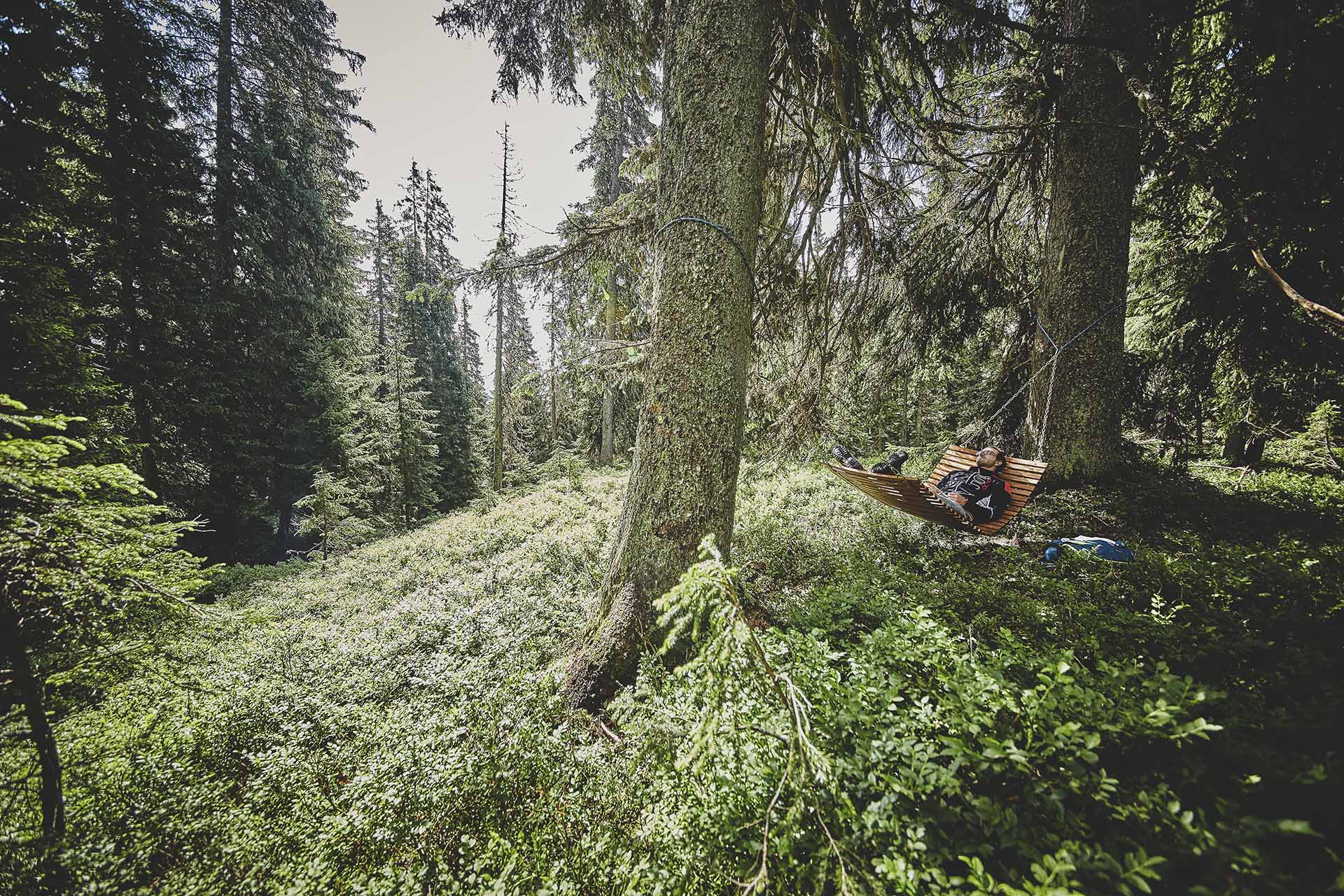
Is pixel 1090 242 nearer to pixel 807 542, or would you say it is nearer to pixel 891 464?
pixel 891 464

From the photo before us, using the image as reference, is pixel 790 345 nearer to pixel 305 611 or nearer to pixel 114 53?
pixel 305 611

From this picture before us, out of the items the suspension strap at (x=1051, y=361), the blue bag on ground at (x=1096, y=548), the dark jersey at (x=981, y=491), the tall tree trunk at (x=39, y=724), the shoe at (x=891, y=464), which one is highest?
the suspension strap at (x=1051, y=361)

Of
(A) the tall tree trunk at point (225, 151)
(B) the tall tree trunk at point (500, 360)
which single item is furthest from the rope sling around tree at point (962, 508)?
(A) the tall tree trunk at point (225, 151)

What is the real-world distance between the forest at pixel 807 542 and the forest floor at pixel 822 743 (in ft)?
0.08

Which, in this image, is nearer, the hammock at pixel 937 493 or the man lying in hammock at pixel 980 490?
the hammock at pixel 937 493

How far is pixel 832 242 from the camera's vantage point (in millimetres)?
4598

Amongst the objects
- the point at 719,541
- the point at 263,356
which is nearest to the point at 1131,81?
the point at 719,541

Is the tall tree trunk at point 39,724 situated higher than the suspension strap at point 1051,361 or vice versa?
the suspension strap at point 1051,361

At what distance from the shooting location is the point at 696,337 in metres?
3.12

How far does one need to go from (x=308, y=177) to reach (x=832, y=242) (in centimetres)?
1945

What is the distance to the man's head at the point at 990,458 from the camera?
4672 mm

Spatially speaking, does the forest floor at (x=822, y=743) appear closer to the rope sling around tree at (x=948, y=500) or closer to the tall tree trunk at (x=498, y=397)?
the rope sling around tree at (x=948, y=500)

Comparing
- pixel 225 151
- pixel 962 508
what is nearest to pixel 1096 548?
pixel 962 508

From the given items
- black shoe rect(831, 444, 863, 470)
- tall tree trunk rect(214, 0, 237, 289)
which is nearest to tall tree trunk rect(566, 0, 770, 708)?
black shoe rect(831, 444, 863, 470)
